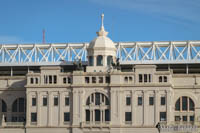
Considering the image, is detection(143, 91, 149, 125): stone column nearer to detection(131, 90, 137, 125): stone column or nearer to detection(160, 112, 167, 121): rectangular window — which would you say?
detection(131, 90, 137, 125): stone column

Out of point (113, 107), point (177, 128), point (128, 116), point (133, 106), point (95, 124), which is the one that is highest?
point (133, 106)

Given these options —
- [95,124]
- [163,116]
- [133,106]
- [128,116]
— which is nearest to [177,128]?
[163,116]

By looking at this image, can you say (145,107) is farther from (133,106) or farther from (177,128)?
(177,128)

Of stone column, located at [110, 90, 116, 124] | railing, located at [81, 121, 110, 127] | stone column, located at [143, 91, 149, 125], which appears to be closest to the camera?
railing, located at [81, 121, 110, 127]

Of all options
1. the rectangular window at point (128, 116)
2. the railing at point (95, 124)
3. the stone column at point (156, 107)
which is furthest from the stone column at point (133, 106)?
the railing at point (95, 124)

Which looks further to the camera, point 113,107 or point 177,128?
point 113,107

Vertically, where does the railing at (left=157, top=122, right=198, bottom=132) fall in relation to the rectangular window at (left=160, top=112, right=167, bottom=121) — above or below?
below

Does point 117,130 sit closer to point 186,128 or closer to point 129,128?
point 129,128

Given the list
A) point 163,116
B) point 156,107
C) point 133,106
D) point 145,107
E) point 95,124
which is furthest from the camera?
point 133,106

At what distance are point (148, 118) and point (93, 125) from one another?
14.0 metres

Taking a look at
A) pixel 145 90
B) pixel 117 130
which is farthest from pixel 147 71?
pixel 117 130

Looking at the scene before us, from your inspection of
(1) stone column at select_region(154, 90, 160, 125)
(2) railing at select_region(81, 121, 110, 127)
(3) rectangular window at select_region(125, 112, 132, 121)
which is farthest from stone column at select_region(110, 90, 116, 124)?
(1) stone column at select_region(154, 90, 160, 125)

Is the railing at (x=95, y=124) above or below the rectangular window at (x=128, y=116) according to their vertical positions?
below

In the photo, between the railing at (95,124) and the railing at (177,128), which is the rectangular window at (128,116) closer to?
the railing at (95,124)
